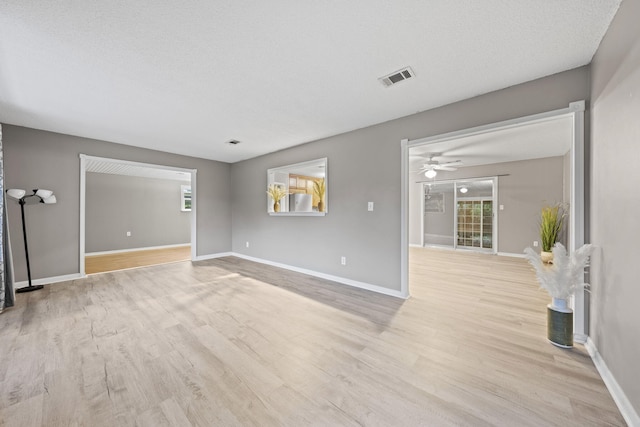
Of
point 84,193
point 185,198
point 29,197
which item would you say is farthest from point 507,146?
point 185,198

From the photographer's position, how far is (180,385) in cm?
158

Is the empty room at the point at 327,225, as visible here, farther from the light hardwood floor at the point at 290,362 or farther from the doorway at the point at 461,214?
the doorway at the point at 461,214

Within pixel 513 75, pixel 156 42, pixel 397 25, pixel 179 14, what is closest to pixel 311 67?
pixel 397 25

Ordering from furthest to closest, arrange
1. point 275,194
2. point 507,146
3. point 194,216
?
1. point 194,216
2. point 275,194
3. point 507,146

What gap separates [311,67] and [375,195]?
76.3 inches

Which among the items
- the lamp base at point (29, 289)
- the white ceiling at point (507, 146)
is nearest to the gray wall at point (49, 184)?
Result: the lamp base at point (29, 289)

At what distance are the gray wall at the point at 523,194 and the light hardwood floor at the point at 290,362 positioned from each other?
10.8 feet

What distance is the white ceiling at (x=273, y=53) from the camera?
1.52 metres

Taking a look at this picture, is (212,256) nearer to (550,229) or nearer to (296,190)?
(296,190)

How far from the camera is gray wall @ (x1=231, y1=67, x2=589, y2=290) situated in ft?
7.72

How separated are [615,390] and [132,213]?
30.0 feet

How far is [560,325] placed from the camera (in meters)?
2.02

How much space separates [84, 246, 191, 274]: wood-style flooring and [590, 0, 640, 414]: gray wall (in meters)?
6.55

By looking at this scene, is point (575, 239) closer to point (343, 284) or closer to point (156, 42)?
point (343, 284)
